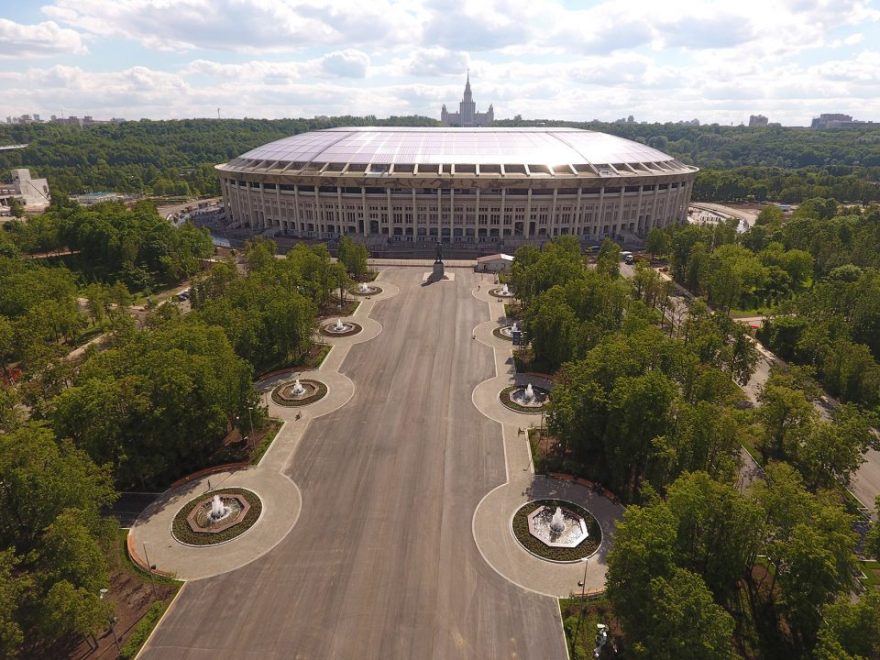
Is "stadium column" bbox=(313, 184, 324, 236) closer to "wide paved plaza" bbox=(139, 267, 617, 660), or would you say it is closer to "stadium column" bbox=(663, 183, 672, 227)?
"wide paved plaza" bbox=(139, 267, 617, 660)

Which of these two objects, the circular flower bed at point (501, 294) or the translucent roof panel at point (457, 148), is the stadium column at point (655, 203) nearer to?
the translucent roof panel at point (457, 148)

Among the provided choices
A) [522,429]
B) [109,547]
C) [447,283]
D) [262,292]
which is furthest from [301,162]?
[109,547]

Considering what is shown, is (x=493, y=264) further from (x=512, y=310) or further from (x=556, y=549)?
(x=556, y=549)

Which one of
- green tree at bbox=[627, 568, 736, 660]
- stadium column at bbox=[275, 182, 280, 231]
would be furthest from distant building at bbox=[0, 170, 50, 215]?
green tree at bbox=[627, 568, 736, 660]

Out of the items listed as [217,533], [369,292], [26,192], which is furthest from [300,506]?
[26,192]

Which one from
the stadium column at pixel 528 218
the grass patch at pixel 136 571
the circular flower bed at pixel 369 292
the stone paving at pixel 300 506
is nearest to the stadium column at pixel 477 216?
the stadium column at pixel 528 218
